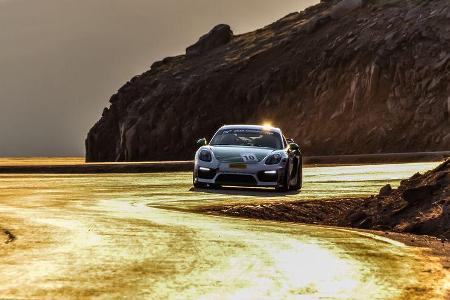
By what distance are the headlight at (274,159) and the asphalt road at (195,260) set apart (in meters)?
6.66

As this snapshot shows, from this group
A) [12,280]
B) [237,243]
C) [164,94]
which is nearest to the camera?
[12,280]

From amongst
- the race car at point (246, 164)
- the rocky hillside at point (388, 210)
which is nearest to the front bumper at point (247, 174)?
the race car at point (246, 164)

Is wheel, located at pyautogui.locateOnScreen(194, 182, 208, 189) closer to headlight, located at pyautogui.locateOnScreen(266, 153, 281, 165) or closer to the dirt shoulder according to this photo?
headlight, located at pyautogui.locateOnScreen(266, 153, 281, 165)

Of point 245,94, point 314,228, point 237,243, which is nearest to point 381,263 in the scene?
point 237,243

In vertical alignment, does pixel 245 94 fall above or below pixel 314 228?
above

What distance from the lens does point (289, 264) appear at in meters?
8.88

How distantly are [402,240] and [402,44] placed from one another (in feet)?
228

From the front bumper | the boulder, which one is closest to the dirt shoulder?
the front bumper

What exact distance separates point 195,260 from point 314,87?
7567cm

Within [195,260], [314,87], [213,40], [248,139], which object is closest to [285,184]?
[248,139]

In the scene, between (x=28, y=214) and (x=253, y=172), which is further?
(x=253, y=172)

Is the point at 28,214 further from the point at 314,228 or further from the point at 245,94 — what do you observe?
the point at 245,94

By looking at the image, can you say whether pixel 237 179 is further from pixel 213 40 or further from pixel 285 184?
pixel 213 40

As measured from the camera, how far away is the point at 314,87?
83.9 m
